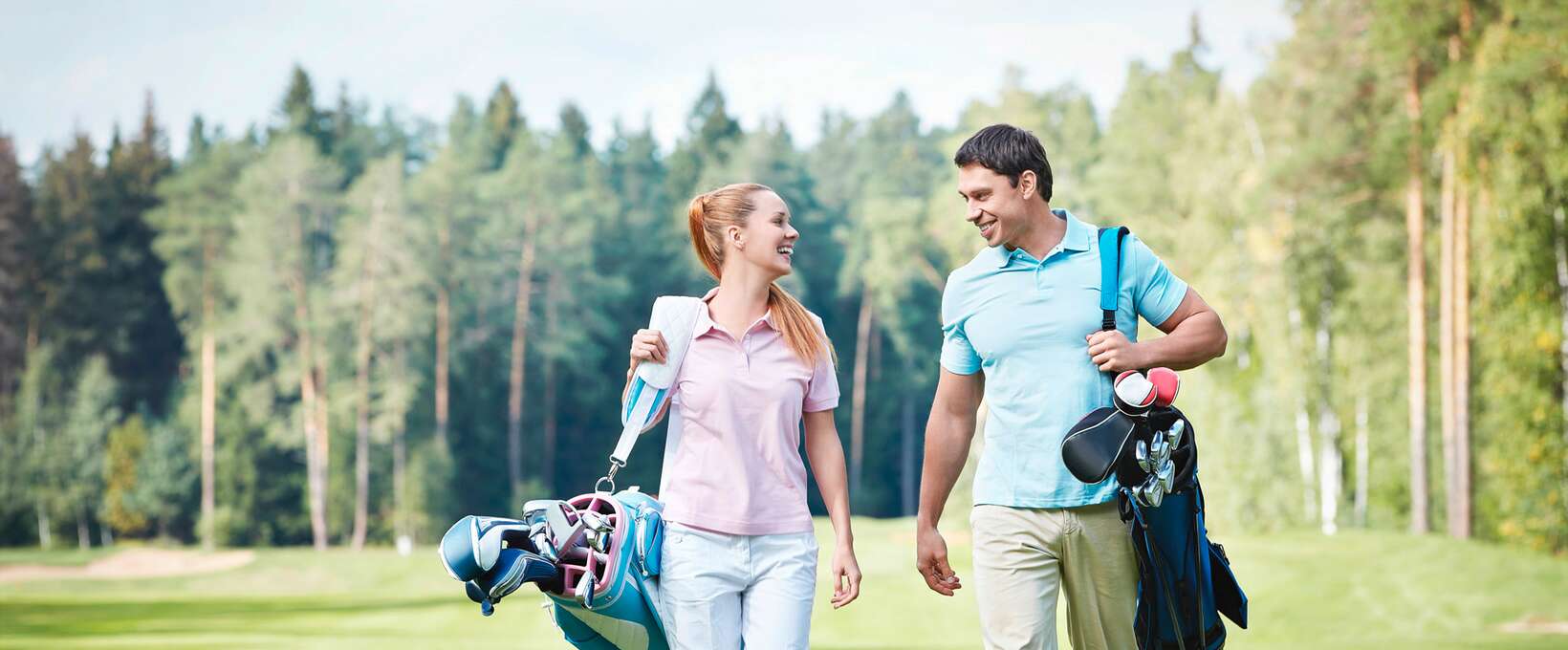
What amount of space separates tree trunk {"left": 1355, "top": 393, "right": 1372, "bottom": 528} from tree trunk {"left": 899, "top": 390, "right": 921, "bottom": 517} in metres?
22.1

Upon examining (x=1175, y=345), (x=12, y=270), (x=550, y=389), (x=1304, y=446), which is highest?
(x=12, y=270)

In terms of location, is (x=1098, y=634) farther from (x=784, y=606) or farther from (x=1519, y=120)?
(x=1519, y=120)

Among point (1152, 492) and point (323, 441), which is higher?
point (1152, 492)

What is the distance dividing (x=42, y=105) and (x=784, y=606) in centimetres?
4951

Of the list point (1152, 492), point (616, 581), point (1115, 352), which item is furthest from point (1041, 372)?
point (616, 581)

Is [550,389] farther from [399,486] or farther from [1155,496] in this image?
[1155,496]

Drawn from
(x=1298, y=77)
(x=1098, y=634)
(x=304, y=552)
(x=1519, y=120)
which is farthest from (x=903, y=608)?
(x=304, y=552)

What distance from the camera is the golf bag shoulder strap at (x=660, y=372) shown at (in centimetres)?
384

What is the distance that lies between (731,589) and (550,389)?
139 feet

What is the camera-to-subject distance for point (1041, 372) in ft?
12.5

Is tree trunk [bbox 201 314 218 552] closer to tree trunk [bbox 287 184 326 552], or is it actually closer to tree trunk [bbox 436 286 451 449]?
tree trunk [bbox 287 184 326 552]

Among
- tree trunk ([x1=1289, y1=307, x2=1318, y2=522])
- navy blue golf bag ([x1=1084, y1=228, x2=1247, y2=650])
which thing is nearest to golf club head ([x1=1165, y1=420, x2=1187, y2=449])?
navy blue golf bag ([x1=1084, y1=228, x2=1247, y2=650])

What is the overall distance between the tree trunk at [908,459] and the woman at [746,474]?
47.7 metres

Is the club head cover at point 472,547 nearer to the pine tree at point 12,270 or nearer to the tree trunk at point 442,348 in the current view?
the tree trunk at point 442,348
